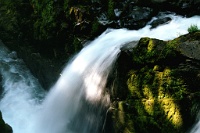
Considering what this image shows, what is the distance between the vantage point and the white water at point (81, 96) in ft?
25.3

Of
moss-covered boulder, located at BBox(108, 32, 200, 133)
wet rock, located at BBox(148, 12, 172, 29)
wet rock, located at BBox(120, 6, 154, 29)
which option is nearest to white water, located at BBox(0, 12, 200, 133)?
wet rock, located at BBox(148, 12, 172, 29)

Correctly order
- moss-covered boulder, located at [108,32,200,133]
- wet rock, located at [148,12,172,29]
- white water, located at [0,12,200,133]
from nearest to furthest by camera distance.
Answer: moss-covered boulder, located at [108,32,200,133]
white water, located at [0,12,200,133]
wet rock, located at [148,12,172,29]

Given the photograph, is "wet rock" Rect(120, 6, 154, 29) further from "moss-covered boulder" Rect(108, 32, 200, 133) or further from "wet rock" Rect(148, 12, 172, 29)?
"moss-covered boulder" Rect(108, 32, 200, 133)

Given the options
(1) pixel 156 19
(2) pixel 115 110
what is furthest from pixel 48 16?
(2) pixel 115 110

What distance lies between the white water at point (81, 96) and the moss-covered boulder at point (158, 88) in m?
0.76

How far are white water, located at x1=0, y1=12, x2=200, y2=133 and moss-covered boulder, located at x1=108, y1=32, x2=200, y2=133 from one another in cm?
76

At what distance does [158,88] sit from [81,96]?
2785mm

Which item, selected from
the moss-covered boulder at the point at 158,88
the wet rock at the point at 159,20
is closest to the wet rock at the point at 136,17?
the wet rock at the point at 159,20

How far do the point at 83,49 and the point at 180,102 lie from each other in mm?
4435

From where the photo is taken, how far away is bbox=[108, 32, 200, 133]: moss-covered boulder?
5.61 m

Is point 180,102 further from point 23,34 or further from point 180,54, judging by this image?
point 23,34

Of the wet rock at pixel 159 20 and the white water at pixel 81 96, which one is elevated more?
the wet rock at pixel 159 20

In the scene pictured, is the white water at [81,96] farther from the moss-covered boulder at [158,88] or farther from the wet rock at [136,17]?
the moss-covered boulder at [158,88]

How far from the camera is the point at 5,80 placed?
42.9ft
